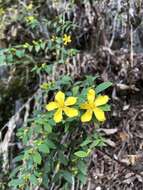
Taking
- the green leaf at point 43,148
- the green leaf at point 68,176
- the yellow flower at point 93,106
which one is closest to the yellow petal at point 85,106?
the yellow flower at point 93,106

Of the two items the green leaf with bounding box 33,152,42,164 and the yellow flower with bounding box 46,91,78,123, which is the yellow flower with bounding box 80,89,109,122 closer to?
the yellow flower with bounding box 46,91,78,123

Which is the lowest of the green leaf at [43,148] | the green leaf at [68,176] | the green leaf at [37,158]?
the green leaf at [68,176]

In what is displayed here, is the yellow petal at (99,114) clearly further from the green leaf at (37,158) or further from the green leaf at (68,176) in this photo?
the green leaf at (68,176)

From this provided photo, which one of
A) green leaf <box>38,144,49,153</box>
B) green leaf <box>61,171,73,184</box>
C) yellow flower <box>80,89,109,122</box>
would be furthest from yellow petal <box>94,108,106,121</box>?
green leaf <box>61,171,73,184</box>

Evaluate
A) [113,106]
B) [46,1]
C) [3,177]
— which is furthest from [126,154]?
[46,1]

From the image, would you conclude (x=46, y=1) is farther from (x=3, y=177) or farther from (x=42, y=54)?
(x=3, y=177)

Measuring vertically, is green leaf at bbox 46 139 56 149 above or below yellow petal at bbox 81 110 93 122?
below

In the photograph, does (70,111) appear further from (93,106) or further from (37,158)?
(37,158)

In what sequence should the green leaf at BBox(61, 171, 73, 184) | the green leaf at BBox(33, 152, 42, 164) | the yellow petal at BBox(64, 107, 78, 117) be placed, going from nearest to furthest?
the yellow petal at BBox(64, 107, 78, 117) → the green leaf at BBox(33, 152, 42, 164) → the green leaf at BBox(61, 171, 73, 184)

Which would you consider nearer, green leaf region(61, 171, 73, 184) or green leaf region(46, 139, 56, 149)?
green leaf region(46, 139, 56, 149)

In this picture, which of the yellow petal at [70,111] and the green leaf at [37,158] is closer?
the yellow petal at [70,111]
